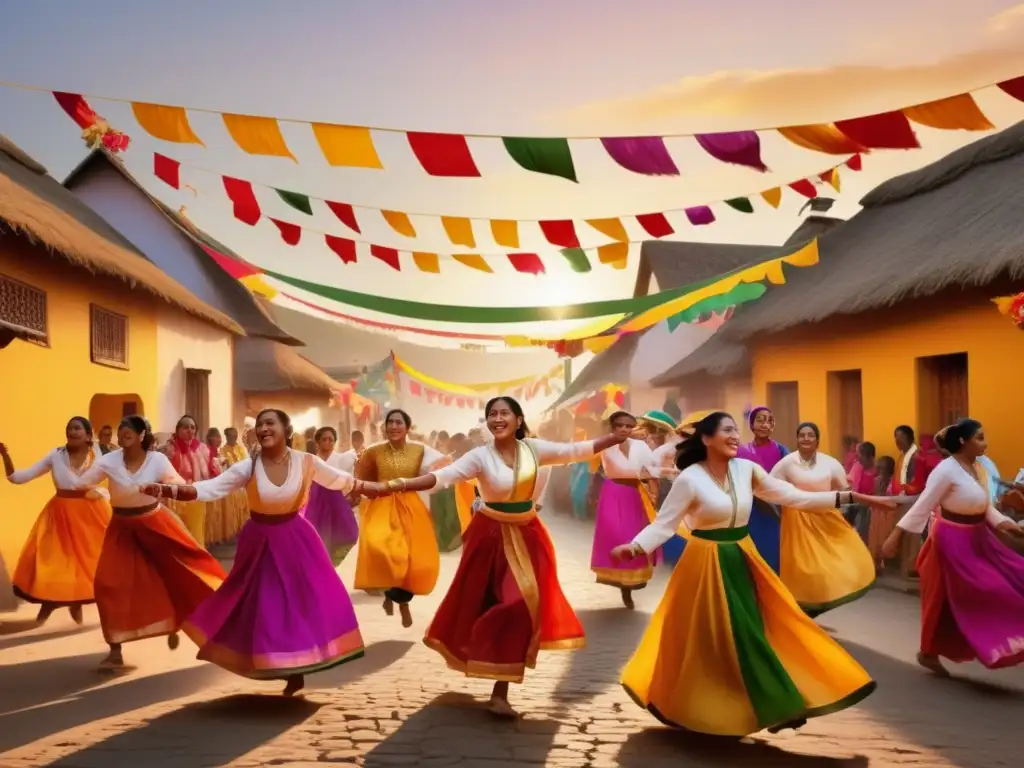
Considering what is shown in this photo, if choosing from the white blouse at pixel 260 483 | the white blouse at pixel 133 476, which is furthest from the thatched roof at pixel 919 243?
the white blouse at pixel 133 476

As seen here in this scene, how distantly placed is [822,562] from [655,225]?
5866 mm

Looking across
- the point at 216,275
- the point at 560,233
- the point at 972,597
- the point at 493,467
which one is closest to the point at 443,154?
the point at 560,233

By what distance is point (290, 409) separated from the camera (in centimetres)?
2817

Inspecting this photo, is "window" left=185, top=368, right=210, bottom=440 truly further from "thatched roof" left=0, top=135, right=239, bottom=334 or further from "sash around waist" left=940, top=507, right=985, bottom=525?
"sash around waist" left=940, top=507, right=985, bottom=525

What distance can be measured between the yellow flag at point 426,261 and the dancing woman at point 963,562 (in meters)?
7.91

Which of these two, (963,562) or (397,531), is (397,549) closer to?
(397,531)

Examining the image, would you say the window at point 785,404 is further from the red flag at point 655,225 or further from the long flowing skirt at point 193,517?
the long flowing skirt at point 193,517

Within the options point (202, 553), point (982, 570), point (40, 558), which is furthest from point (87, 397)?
point (982, 570)

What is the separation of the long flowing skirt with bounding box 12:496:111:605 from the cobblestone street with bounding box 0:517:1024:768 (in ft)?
2.27

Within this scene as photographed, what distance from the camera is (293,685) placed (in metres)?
5.97

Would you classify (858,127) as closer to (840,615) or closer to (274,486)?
(840,615)

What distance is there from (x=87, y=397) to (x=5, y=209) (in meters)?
3.35

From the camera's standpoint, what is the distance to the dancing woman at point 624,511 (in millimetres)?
9268

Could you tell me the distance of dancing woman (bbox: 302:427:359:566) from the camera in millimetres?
10836
